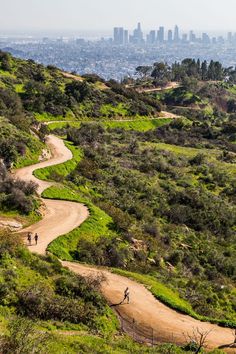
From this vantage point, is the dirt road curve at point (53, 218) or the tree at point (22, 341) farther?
the dirt road curve at point (53, 218)

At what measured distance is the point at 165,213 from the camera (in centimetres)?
3941

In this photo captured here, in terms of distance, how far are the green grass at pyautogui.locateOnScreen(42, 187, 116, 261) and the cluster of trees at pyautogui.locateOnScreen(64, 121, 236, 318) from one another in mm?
695

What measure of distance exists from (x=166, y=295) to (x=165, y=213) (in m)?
16.0

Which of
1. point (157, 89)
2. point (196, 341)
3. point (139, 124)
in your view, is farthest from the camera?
point (157, 89)

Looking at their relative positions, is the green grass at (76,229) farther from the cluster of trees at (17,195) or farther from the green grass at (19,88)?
the green grass at (19,88)

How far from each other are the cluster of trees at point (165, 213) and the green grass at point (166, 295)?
104cm

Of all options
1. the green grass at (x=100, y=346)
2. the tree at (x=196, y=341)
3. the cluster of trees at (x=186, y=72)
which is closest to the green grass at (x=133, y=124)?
the tree at (x=196, y=341)

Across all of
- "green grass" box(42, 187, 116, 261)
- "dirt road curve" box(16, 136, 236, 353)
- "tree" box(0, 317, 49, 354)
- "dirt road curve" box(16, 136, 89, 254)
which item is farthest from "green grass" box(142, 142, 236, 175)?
"tree" box(0, 317, 49, 354)

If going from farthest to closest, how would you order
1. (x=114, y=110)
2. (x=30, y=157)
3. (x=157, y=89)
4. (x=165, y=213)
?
(x=157, y=89)
(x=114, y=110)
(x=30, y=157)
(x=165, y=213)

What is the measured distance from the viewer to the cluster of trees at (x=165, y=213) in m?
27.6

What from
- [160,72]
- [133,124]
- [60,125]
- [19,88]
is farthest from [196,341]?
[160,72]

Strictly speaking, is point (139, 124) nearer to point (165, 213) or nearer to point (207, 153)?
point (207, 153)

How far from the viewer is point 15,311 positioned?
1831cm

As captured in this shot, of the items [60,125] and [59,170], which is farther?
[60,125]
